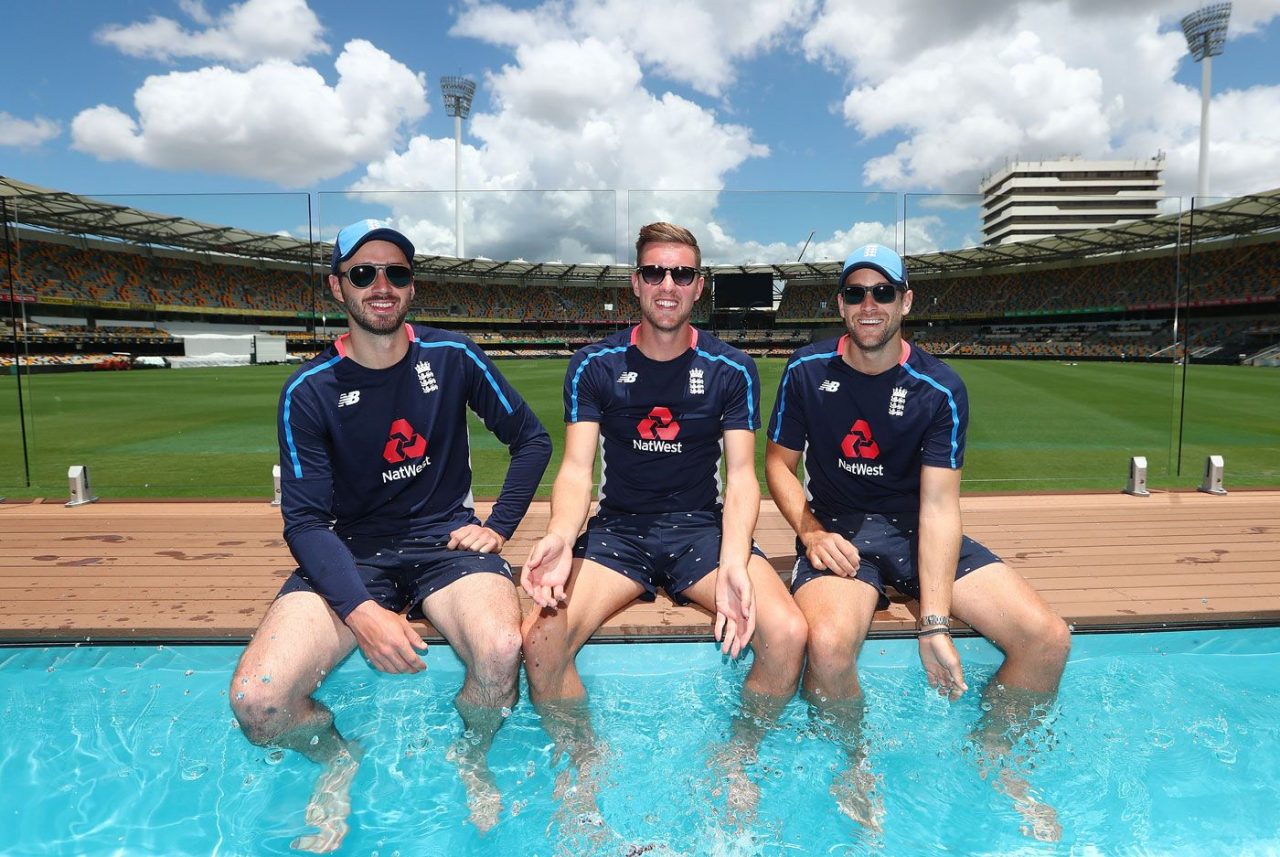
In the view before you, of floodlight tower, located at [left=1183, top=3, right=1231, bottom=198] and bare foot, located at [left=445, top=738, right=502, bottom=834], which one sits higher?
floodlight tower, located at [left=1183, top=3, right=1231, bottom=198]

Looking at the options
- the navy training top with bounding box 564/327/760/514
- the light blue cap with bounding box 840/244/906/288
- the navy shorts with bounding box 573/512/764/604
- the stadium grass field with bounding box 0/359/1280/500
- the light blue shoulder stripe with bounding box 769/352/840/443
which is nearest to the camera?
the light blue cap with bounding box 840/244/906/288

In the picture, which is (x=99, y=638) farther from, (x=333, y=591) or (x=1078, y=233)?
(x=1078, y=233)

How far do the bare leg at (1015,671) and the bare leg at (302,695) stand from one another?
256 cm

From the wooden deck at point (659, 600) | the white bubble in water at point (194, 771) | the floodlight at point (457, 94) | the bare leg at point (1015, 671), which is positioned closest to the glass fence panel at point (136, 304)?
the wooden deck at point (659, 600)

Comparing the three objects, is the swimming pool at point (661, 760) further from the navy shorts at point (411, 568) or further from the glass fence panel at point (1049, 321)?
the glass fence panel at point (1049, 321)

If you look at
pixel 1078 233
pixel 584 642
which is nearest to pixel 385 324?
pixel 584 642

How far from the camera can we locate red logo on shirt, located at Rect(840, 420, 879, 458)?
9.86 ft

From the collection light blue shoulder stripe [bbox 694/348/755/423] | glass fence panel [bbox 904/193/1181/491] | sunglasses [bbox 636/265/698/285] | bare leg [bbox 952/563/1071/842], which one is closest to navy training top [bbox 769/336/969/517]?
light blue shoulder stripe [bbox 694/348/755/423]

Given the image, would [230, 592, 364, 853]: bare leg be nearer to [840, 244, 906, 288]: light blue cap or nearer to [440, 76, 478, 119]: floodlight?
[840, 244, 906, 288]: light blue cap

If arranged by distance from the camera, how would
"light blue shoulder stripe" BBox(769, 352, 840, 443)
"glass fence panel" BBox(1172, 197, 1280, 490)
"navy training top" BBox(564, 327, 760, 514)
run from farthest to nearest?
"glass fence panel" BBox(1172, 197, 1280, 490)
"light blue shoulder stripe" BBox(769, 352, 840, 443)
"navy training top" BBox(564, 327, 760, 514)

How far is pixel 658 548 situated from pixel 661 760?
0.91 meters

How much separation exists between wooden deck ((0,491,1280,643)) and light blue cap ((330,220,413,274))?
69.9 inches

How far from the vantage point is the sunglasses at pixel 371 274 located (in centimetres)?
271

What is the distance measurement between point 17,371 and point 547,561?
7.20m
